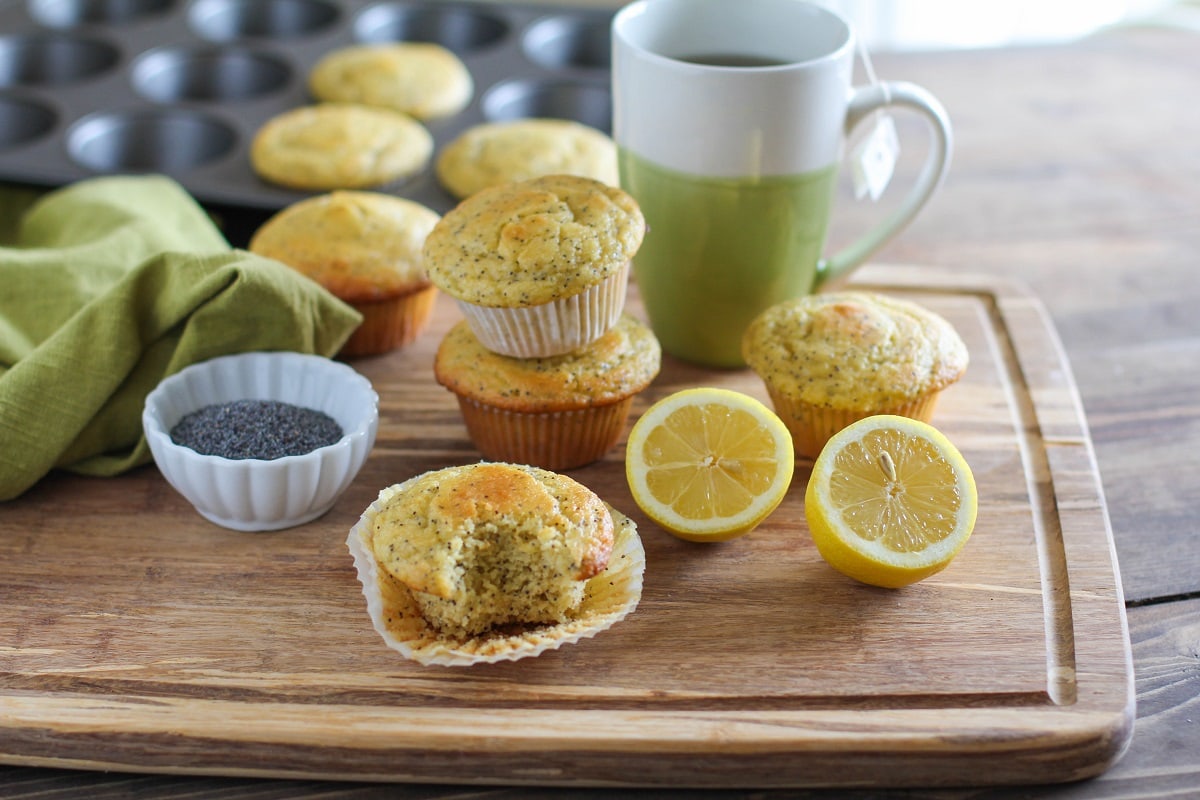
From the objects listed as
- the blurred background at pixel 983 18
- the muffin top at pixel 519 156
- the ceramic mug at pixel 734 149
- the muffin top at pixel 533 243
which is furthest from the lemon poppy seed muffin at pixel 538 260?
the blurred background at pixel 983 18

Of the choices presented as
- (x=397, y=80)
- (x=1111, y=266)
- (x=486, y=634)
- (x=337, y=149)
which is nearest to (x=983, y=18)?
(x=1111, y=266)

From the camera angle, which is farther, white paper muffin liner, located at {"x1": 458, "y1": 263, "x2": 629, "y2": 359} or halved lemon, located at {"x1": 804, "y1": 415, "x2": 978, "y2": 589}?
white paper muffin liner, located at {"x1": 458, "y1": 263, "x2": 629, "y2": 359}

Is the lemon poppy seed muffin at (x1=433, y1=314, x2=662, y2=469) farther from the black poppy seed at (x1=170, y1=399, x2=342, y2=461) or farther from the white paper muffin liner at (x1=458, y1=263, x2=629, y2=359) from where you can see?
the black poppy seed at (x1=170, y1=399, x2=342, y2=461)

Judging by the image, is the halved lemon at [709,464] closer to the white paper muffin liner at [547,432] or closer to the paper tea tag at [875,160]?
the white paper muffin liner at [547,432]

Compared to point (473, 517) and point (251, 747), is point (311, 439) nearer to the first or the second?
point (473, 517)

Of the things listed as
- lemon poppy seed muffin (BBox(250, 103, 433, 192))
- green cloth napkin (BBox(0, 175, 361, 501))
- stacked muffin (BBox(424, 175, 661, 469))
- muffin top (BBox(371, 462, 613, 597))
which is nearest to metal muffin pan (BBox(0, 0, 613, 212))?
lemon poppy seed muffin (BBox(250, 103, 433, 192))

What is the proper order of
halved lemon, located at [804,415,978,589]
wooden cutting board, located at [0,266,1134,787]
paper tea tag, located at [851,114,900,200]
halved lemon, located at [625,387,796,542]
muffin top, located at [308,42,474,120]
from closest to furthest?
wooden cutting board, located at [0,266,1134,787]
halved lemon, located at [804,415,978,589]
halved lemon, located at [625,387,796,542]
paper tea tag, located at [851,114,900,200]
muffin top, located at [308,42,474,120]
